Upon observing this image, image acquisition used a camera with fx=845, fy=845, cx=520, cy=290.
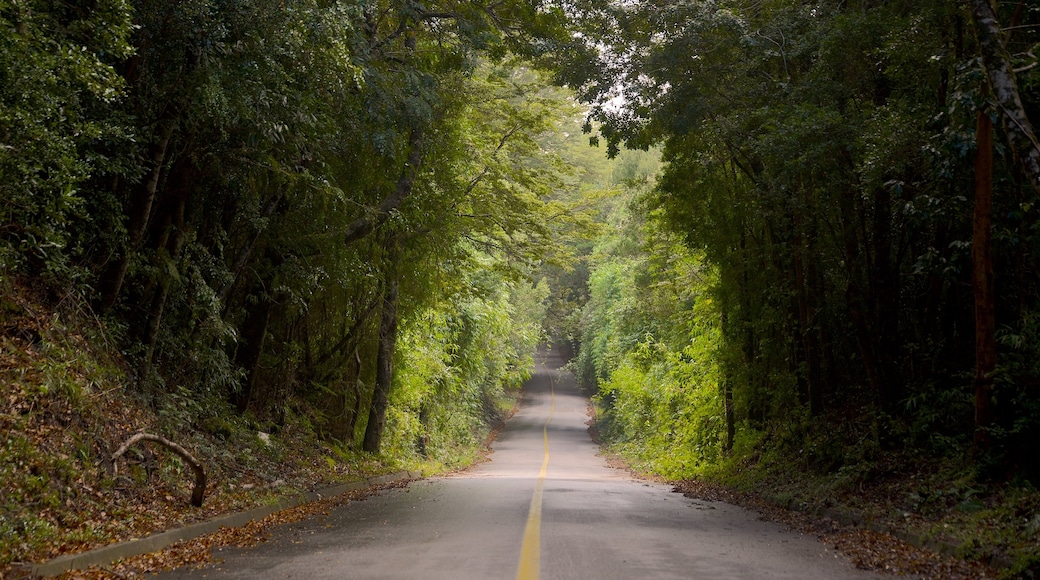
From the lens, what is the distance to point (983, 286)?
10266 millimetres

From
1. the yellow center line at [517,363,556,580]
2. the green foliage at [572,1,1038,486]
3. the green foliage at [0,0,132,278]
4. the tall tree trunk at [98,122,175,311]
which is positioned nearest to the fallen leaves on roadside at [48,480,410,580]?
the yellow center line at [517,363,556,580]

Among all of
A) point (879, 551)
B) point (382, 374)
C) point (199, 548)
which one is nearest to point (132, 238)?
point (199, 548)

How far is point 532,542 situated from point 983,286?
20.6 ft

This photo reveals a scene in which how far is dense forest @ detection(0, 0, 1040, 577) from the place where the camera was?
9.73 metres

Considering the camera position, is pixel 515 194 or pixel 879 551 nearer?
pixel 879 551

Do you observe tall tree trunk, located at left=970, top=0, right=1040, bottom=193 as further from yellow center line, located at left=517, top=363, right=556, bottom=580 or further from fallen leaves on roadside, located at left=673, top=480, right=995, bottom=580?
yellow center line, located at left=517, top=363, right=556, bottom=580

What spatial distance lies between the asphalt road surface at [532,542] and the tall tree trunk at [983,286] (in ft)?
8.91

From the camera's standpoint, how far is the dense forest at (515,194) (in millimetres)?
9734

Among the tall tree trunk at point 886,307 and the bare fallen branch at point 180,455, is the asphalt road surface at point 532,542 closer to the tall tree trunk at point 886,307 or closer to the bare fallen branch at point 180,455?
the bare fallen branch at point 180,455

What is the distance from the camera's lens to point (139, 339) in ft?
40.2

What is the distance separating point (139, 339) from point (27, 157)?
4.68 m

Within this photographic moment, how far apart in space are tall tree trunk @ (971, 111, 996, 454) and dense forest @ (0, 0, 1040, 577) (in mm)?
43

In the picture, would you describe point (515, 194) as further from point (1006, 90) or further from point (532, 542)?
point (532, 542)

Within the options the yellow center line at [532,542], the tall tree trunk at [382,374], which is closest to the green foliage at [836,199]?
the yellow center line at [532,542]
